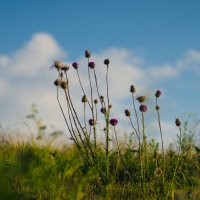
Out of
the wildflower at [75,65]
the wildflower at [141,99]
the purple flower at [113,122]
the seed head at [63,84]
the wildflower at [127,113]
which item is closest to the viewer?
the wildflower at [141,99]

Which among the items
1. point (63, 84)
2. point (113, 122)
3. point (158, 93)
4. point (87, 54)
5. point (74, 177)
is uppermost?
point (87, 54)

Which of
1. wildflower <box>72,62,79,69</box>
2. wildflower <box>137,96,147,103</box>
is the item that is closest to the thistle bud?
wildflower <box>72,62,79,69</box>

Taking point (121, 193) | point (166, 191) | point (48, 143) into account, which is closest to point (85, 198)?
point (121, 193)

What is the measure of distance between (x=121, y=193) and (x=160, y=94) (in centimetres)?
108

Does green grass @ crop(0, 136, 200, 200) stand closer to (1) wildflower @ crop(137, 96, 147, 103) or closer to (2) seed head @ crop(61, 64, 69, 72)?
(1) wildflower @ crop(137, 96, 147, 103)

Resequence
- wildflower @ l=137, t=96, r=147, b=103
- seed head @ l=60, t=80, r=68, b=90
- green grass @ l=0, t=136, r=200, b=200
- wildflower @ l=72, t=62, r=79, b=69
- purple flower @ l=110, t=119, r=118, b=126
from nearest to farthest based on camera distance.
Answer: green grass @ l=0, t=136, r=200, b=200
wildflower @ l=137, t=96, r=147, b=103
seed head @ l=60, t=80, r=68, b=90
purple flower @ l=110, t=119, r=118, b=126
wildflower @ l=72, t=62, r=79, b=69

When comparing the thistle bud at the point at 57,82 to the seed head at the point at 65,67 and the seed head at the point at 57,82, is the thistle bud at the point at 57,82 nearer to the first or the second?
the seed head at the point at 57,82

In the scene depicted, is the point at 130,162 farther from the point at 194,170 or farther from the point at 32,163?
the point at 32,163

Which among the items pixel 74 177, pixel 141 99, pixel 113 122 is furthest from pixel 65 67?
pixel 74 177

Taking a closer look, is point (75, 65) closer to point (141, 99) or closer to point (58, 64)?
point (58, 64)

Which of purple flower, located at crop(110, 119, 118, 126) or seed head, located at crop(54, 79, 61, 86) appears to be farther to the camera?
purple flower, located at crop(110, 119, 118, 126)

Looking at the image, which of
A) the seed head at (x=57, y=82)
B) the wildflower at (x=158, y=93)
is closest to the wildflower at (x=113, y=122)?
the wildflower at (x=158, y=93)

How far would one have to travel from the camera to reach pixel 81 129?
4.43 meters

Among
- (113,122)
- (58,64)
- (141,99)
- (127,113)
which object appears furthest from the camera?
(113,122)
